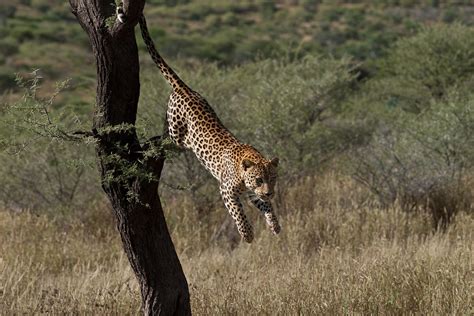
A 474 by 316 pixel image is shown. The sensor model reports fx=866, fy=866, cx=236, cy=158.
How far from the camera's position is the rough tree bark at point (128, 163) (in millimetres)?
4836

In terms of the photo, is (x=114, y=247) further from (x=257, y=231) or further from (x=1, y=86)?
(x=1, y=86)

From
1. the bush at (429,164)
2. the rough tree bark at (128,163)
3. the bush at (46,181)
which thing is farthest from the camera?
the bush at (46,181)

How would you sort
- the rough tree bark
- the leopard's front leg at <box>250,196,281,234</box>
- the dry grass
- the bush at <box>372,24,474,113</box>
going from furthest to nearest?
the bush at <box>372,24,474,113</box>, the dry grass, the rough tree bark, the leopard's front leg at <box>250,196,281,234</box>

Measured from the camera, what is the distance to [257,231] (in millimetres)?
9891

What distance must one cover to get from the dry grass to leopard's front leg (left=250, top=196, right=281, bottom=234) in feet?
7.73

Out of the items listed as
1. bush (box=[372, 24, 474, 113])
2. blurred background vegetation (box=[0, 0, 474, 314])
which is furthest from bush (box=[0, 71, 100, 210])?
bush (box=[372, 24, 474, 113])

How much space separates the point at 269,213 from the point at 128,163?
143 centimetres

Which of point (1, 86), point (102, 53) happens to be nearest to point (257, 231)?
point (102, 53)

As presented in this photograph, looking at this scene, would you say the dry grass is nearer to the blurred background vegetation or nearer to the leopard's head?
the blurred background vegetation

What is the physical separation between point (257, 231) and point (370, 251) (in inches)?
65.8

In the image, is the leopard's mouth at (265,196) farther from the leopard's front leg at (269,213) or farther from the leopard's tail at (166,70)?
the leopard's tail at (166,70)

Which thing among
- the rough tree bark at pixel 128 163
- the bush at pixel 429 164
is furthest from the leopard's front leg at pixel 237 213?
the bush at pixel 429 164

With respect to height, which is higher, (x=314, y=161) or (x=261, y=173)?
(x=261, y=173)

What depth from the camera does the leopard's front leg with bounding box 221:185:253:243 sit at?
3877 mm
